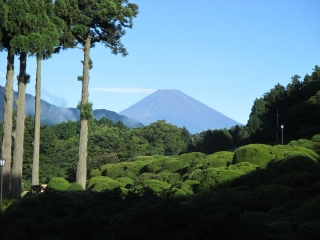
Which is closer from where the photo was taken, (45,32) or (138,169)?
(45,32)

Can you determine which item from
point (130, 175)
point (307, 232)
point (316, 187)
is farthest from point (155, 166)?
point (307, 232)

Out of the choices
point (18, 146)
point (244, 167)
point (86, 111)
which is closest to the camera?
point (18, 146)

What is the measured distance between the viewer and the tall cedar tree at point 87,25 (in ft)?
65.6

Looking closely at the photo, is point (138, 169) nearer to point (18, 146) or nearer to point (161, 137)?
point (18, 146)

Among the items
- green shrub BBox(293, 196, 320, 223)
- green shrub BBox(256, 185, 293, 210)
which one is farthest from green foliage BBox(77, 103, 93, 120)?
green shrub BBox(293, 196, 320, 223)

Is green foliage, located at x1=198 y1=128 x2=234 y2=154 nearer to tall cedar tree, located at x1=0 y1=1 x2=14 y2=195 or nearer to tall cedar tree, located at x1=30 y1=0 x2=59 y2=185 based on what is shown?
tall cedar tree, located at x1=30 y1=0 x2=59 y2=185

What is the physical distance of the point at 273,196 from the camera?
49.4 feet

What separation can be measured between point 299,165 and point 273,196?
4124 millimetres

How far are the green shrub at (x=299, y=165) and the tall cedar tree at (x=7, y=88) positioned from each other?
31.3 ft

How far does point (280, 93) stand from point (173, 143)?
31.0 metres

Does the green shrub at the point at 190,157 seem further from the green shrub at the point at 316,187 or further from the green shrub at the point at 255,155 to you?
the green shrub at the point at 316,187

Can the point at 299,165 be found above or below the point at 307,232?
above

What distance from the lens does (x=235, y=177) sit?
64.2 feet

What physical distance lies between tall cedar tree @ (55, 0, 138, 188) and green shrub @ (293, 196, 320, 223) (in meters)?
10.1
